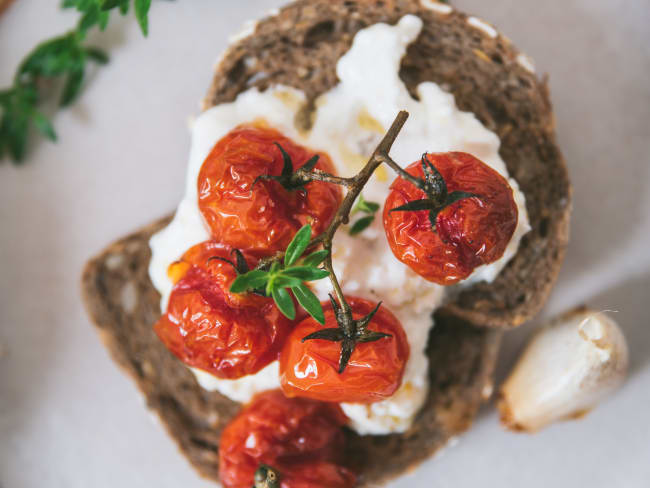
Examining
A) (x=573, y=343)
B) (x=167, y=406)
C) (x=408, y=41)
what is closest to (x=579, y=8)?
(x=408, y=41)

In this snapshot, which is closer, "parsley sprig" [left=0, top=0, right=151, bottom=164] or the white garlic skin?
the white garlic skin

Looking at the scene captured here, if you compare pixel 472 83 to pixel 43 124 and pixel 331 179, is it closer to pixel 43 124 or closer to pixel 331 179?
pixel 331 179

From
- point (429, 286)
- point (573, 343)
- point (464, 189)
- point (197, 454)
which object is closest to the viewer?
point (464, 189)

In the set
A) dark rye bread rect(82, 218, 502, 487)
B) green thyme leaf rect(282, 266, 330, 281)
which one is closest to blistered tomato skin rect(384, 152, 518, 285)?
green thyme leaf rect(282, 266, 330, 281)

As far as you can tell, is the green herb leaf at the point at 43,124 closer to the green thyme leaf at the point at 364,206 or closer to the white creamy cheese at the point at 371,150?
the white creamy cheese at the point at 371,150

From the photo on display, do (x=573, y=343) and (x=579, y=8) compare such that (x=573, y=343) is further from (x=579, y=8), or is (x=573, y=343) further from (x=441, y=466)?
(x=579, y=8)

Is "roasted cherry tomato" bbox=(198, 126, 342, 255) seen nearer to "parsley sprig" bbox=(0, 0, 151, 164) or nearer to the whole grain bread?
the whole grain bread
